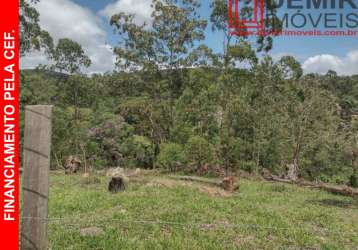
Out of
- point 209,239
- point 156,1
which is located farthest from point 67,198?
point 156,1

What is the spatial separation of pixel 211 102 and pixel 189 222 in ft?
36.5

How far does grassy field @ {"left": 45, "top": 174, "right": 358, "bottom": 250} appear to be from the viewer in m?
4.33

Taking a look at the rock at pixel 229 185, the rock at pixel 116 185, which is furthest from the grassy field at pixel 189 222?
the rock at pixel 229 185

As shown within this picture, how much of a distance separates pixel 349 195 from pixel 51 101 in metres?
19.7

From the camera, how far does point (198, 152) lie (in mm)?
15148

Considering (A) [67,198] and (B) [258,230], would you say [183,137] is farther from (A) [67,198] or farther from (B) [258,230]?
(B) [258,230]

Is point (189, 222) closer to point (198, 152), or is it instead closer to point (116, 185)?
point (116, 185)

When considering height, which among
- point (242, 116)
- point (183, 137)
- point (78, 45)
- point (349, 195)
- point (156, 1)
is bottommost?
point (349, 195)

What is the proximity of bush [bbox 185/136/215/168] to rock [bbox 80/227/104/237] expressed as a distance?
1026 cm

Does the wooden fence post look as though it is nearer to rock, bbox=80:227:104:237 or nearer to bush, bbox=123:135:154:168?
rock, bbox=80:227:104:237

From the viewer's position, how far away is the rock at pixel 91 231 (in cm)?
447

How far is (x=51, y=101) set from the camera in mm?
23297

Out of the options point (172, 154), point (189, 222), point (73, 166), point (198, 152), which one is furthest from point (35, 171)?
point (73, 166)

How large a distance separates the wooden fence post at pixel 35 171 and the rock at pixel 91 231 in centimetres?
224
